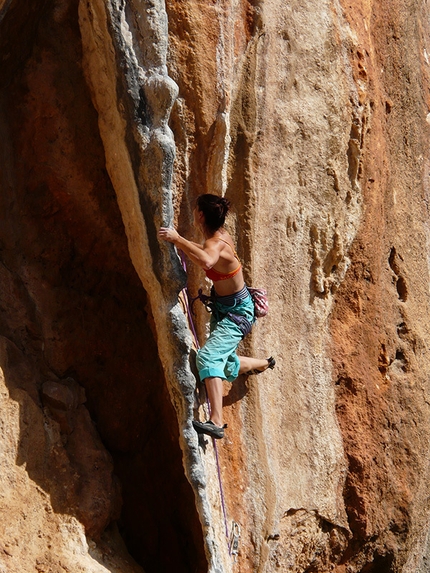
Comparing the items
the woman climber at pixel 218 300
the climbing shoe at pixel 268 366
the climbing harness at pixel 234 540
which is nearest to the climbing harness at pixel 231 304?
the woman climber at pixel 218 300

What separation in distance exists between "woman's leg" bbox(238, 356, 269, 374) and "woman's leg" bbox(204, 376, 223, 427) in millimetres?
441

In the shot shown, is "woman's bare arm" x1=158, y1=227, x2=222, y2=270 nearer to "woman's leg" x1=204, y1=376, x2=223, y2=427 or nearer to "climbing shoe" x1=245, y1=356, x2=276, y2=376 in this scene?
"woman's leg" x1=204, y1=376, x2=223, y2=427

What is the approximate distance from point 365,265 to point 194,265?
1437mm

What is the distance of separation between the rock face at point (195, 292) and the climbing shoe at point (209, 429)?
0.06 metres

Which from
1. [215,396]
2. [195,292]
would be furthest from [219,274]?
[215,396]

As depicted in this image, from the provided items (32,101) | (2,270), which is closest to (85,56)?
(32,101)

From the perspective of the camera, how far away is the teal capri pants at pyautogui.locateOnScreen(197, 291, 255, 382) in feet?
15.0

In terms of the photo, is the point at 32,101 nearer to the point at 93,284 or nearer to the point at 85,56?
the point at 85,56

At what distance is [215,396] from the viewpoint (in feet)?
14.8

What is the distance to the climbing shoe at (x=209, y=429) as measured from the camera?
4480 millimetres

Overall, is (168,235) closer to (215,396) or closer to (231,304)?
(231,304)

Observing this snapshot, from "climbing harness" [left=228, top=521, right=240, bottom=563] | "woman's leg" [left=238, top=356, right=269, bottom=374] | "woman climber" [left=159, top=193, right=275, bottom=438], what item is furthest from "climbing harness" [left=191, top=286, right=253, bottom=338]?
Answer: "climbing harness" [left=228, top=521, right=240, bottom=563]

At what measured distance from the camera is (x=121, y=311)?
519 centimetres

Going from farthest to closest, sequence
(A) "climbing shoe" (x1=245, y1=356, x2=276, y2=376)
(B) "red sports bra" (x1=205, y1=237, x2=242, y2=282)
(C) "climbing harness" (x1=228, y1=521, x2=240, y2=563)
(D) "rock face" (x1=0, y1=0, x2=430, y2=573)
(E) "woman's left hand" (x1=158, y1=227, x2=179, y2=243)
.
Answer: (A) "climbing shoe" (x1=245, y1=356, x2=276, y2=376), (C) "climbing harness" (x1=228, y1=521, x2=240, y2=563), (B) "red sports bra" (x1=205, y1=237, x2=242, y2=282), (D) "rock face" (x1=0, y1=0, x2=430, y2=573), (E) "woman's left hand" (x1=158, y1=227, x2=179, y2=243)
